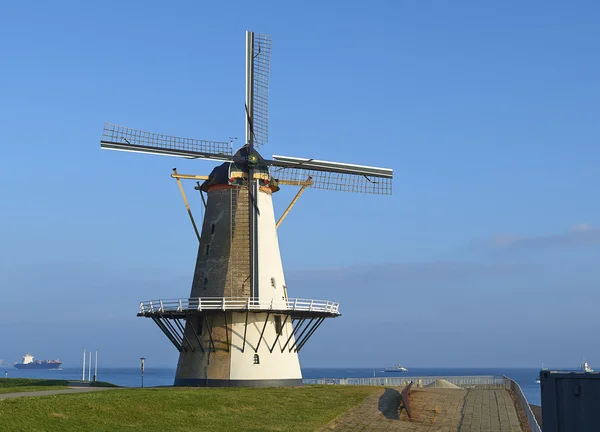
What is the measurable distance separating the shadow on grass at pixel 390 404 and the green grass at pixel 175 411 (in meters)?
1.36

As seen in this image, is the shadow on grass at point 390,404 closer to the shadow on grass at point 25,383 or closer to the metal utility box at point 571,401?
the shadow on grass at point 25,383

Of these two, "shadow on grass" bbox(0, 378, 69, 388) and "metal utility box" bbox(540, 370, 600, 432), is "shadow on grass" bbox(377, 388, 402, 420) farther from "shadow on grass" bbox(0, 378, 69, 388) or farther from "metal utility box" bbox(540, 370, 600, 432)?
"metal utility box" bbox(540, 370, 600, 432)

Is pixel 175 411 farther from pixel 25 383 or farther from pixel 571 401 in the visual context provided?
pixel 571 401

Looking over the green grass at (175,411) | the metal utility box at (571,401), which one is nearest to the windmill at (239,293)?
the green grass at (175,411)

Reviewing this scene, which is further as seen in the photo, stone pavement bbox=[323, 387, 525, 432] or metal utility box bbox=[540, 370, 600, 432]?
stone pavement bbox=[323, 387, 525, 432]

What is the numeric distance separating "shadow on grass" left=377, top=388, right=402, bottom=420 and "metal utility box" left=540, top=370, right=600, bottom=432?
22.3 m

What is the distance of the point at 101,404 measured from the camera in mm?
27344

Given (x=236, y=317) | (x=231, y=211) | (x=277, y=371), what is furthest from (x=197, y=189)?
(x=277, y=371)

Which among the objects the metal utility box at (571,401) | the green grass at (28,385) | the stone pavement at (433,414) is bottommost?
the stone pavement at (433,414)

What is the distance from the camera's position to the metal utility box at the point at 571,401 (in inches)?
352

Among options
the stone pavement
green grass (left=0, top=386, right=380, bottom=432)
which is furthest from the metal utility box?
the stone pavement

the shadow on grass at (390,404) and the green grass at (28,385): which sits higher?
the green grass at (28,385)

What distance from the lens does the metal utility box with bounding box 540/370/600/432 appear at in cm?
894

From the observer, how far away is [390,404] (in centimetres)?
3475
